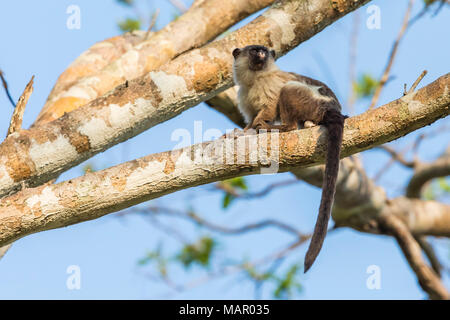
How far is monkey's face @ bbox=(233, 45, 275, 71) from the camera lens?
521 centimetres

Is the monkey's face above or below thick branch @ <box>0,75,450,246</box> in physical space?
above

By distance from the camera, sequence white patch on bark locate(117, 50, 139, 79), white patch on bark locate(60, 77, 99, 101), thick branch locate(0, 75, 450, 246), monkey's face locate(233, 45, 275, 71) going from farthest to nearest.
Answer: white patch on bark locate(117, 50, 139, 79) < white patch on bark locate(60, 77, 99, 101) < monkey's face locate(233, 45, 275, 71) < thick branch locate(0, 75, 450, 246)

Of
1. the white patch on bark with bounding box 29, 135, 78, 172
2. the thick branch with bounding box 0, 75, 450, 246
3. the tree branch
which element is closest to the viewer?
the thick branch with bounding box 0, 75, 450, 246

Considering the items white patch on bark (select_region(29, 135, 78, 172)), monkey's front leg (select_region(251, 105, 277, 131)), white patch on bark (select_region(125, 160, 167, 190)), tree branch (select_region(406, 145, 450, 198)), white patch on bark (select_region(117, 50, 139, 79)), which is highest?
white patch on bark (select_region(117, 50, 139, 79))

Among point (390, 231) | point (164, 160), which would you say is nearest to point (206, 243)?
point (390, 231)

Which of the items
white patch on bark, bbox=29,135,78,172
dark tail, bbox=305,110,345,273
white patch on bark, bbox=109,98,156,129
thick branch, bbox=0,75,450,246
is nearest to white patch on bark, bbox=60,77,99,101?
white patch on bark, bbox=109,98,156,129

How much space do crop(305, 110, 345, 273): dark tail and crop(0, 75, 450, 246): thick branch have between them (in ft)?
0.28

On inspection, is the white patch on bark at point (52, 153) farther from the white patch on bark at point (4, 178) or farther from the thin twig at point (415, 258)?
the thin twig at point (415, 258)

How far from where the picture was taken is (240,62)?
5.40 meters

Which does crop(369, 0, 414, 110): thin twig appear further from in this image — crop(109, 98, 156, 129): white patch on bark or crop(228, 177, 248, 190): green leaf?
crop(109, 98, 156, 129): white patch on bark

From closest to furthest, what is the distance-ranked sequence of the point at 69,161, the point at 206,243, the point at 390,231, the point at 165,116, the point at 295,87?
the point at 69,161 → the point at 165,116 → the point at 295,87 → the point at 390,231 → the point at 206,243

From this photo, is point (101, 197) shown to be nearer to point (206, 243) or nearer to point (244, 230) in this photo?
point (244, 230)
